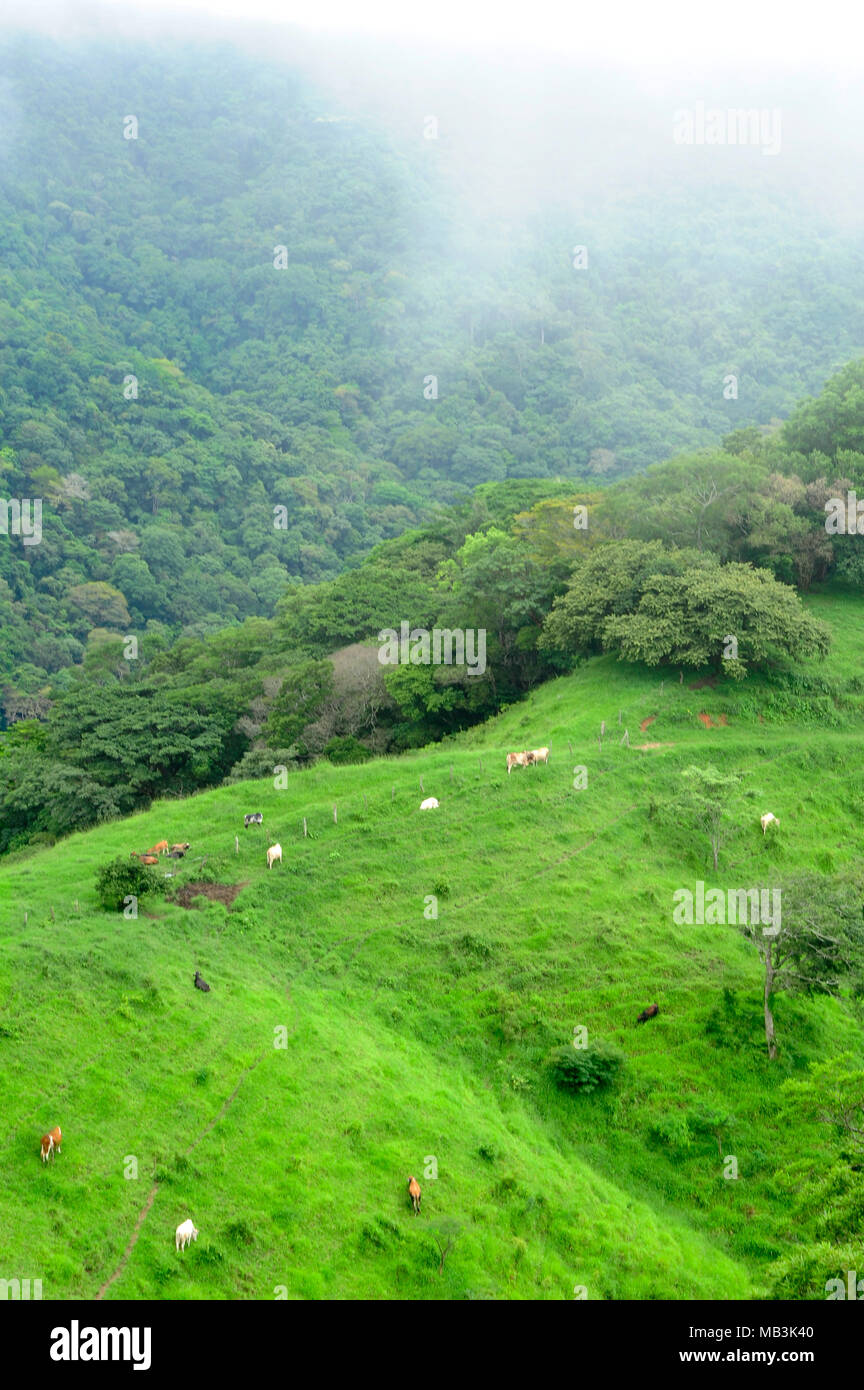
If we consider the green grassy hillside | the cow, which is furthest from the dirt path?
the cow

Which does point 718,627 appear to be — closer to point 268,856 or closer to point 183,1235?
point 268,856

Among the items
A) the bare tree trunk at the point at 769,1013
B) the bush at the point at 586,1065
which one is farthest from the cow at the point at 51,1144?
the bare tree trunk at the point at 769,1013

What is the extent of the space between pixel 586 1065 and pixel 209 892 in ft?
33.9

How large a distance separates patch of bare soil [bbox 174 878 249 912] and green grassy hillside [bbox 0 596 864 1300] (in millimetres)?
230

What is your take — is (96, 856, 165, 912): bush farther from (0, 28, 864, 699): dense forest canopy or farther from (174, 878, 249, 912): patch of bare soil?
(0, 28, 864, 699): dense forest canopy

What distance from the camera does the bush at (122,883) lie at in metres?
26.7

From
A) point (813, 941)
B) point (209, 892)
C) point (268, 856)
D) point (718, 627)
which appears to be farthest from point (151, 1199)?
point (718, 627)

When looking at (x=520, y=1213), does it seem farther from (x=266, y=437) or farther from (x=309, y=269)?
(x=309, y=269)

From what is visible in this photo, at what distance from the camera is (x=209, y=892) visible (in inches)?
1125

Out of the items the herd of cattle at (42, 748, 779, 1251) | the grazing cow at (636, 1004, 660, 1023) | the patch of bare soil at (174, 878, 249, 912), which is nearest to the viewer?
the herd of cattle at (42, 748, 779, 1251)

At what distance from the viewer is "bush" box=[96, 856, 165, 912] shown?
26.7 metres

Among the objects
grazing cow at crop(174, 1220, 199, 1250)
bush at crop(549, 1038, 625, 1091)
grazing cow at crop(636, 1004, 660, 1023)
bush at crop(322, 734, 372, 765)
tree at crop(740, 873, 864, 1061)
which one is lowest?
grazing cow at crop(174, 1220, 199, 1250)

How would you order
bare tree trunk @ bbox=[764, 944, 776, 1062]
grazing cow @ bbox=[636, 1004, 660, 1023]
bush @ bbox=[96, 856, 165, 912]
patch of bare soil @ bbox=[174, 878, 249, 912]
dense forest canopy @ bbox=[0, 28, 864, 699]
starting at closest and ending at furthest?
bare tree trunk @ bbox=[764, 944, 776, 1062], grazing cow @ bbox=[636, 1004, 660, 1023], bush @ bbox=[96, 856, 165, 912], patch of bare soil @ bbox=[174, 878, 249, 912], dense forest canopy @ bbox=[0, 28, 864, 699]

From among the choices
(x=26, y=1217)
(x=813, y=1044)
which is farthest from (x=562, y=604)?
(x=26, y=1217)
